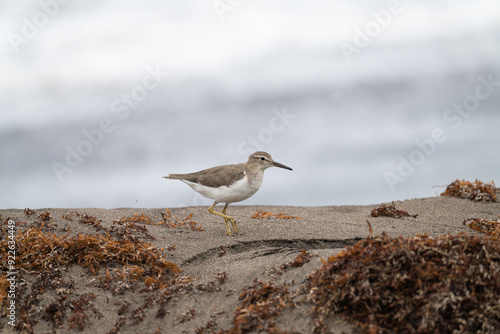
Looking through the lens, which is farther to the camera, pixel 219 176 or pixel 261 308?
pixel 219 176

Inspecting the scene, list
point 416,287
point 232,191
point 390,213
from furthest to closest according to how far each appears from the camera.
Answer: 1. point 390,213
2. point 232,191
3. point 416,287

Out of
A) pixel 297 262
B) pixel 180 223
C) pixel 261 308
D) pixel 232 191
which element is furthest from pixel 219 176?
pixel 261 308

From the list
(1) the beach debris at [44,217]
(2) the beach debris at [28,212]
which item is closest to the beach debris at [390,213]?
(1) the beach debris at [44,217]

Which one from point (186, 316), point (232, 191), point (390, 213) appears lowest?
point (186, 316)

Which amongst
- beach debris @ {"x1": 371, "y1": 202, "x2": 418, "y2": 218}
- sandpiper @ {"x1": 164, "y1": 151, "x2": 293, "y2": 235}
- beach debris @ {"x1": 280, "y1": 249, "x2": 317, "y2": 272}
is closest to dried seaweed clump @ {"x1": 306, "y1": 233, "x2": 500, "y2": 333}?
beach debris @ {"x1": 280, "y1": 249, "x2": 317, "y2": 272}

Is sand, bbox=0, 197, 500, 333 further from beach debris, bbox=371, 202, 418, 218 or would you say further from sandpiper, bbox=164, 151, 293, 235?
sandpiper, bbox=164, 151, 293, 235

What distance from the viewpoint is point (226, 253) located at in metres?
6.64

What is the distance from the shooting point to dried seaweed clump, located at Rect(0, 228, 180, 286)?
219 inches

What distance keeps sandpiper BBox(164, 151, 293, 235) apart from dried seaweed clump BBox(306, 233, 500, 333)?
4011 millimetres

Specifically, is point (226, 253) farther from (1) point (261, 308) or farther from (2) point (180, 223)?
(1) point (261, 308)

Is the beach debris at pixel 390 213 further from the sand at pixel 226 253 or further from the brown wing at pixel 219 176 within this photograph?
the brown wing at pixel 219 176

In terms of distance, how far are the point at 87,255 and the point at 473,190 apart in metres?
9.63

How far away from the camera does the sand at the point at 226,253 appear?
4.56 m

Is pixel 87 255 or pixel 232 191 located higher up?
pixel 232 191
